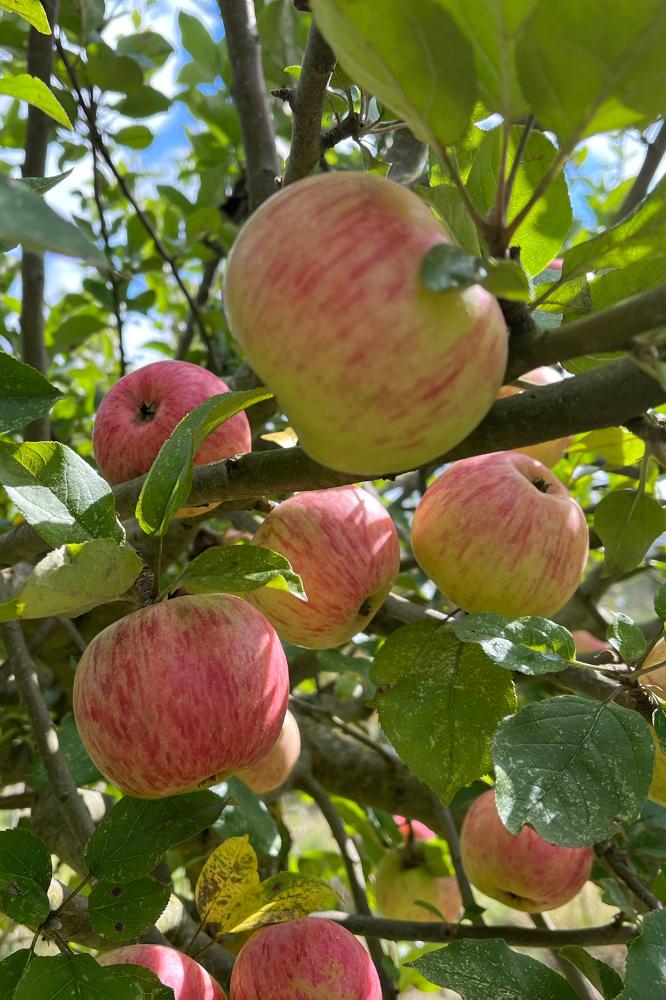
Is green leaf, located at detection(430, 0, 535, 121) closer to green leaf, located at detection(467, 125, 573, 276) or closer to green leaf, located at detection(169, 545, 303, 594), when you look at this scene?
green leaf, located at detection(467, 125, 573, 276)

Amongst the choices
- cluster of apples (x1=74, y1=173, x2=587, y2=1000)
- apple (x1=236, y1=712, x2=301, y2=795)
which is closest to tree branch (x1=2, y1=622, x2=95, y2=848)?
cluster of apples (x1=74, y1=173, x2=587, y2=1000)

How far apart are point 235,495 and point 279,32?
1471 mm

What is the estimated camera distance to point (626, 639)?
1034 millimetres

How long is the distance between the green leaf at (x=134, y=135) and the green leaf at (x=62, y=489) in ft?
5.39

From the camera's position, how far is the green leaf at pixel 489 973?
0.81m

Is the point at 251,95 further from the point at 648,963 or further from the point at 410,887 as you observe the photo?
the point at 410,887

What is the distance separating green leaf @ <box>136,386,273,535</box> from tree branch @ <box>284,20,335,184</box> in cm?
43

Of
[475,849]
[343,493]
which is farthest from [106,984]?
[475,849]

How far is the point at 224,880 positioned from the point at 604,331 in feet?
2.97

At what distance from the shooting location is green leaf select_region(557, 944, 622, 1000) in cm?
88

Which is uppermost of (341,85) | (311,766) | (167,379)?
(341,85)

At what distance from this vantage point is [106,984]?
2.59 ft

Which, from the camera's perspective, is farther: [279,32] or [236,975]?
[279,32]

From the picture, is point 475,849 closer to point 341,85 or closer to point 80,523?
point 80,523
